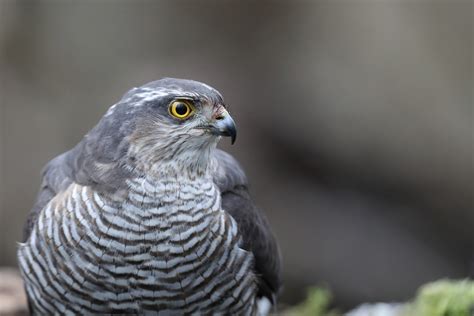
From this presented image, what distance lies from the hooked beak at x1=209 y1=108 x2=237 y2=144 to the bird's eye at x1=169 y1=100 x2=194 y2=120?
0.52 feet

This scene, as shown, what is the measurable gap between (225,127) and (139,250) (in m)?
0.87

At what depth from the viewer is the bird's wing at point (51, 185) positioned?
4.53 m

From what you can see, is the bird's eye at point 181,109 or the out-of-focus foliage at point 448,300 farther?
the out-of-focus foliage at point 448,300

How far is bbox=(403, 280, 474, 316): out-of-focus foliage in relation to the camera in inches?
189

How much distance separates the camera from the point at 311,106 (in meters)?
9.67

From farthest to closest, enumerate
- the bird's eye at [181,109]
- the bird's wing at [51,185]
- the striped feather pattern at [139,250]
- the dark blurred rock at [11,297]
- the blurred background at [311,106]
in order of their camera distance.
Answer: the blurred background at [311,106] → the dark blurred rock at [11,297] → the bird's wing at [51,185] → the bird's eye at [181,109] → the striped feather pattern at [139,250]

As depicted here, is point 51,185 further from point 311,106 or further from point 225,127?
point 311,106

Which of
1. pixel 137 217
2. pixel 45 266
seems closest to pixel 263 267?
pixel 137 217

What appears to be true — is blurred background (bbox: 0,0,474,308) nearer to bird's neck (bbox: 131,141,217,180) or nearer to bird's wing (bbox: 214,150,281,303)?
bird's wing (bbox: 214,150,281,303)

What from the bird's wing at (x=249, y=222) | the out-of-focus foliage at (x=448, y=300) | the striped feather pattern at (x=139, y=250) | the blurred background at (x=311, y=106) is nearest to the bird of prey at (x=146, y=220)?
the striped feather pattern at (x=139, y=250)

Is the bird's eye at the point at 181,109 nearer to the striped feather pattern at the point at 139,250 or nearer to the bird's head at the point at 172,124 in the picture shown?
the bird's head at the point at 172,124

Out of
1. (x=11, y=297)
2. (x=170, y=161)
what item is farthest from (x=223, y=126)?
(x=11, y=297)

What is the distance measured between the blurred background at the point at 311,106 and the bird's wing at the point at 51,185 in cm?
503

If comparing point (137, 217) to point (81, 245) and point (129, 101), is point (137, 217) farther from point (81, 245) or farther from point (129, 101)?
point (129, 101)
